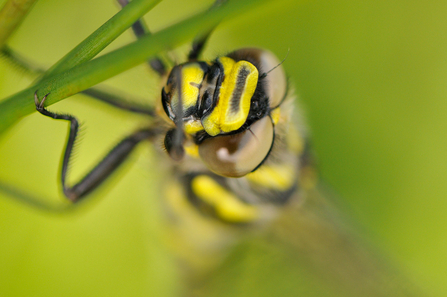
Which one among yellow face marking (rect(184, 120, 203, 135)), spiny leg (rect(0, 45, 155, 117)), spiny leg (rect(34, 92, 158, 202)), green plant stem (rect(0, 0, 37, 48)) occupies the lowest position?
green plant stem (rect(0, 0, 37, 48))

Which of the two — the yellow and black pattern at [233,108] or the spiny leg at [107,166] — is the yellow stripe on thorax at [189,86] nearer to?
the yellow and black pattern at [233,108]

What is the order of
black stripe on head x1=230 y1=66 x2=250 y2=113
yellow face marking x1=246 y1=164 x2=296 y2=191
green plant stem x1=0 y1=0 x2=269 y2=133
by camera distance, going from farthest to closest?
1. yellow face marking x1=246 y1=164 x2=296 y2=191
2. black stripe on head x1=230 y1=66 x2=250 y2=113
3. green plant stem x1=0 y1=0 x2=269 y2=133

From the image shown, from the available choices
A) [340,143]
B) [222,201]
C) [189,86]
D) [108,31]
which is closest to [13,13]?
[108,31]

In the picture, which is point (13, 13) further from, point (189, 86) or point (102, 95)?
point (102, 95)

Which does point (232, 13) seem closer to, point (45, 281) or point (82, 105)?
point (82, 105)

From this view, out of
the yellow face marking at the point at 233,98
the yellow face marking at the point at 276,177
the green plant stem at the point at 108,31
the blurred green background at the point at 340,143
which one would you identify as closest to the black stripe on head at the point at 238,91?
the yellow face marking at the point at 233,98

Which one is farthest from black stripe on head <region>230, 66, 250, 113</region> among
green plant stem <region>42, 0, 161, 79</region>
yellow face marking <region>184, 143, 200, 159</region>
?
green plant stem <region>42, 0, 161, 79</region>

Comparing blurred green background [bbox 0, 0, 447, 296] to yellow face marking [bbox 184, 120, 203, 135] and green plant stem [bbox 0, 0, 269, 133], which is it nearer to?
yellow face marking [bbox 184, 120, 203, 135]
